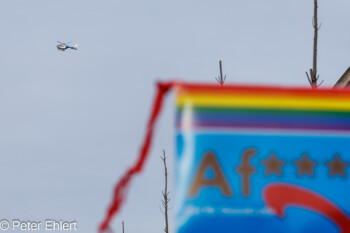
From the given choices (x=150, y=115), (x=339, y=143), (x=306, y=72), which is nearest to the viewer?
(x=150, y=115)

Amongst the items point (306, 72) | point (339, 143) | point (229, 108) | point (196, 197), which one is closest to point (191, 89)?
point (229, 108)

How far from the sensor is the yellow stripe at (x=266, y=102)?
4086 millimetres

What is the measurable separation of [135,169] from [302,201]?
2.62 ft

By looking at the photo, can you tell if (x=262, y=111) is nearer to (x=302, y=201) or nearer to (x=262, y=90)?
(x=262, y=90)

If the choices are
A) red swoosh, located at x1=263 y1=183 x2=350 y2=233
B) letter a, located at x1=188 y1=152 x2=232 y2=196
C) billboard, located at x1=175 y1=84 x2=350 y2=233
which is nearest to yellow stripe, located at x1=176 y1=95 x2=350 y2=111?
billboard, located at x1=175 y1=84 x2=350 y2=233

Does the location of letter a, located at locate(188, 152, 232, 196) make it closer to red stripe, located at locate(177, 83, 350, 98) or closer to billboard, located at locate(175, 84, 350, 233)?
billboard, located at locate(175, 84, 350, 233)

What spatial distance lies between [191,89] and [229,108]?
0.20 m

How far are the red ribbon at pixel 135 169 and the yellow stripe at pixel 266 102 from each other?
0.11 meters

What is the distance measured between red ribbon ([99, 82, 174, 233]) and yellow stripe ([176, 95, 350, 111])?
0.36 ft

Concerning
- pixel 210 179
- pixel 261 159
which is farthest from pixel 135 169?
pixel 261 159

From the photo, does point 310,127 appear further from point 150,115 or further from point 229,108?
point 150,115

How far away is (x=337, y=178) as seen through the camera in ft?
13.8

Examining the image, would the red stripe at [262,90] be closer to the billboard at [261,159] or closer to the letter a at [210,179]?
the billboard at [261,159]

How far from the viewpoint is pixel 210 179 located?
408cm
